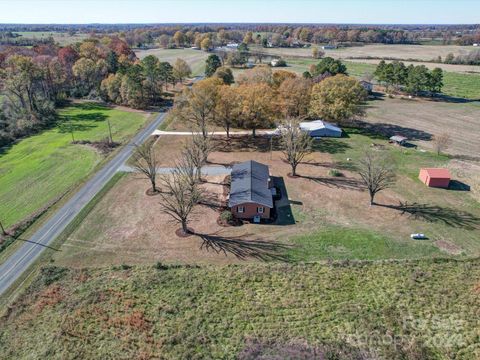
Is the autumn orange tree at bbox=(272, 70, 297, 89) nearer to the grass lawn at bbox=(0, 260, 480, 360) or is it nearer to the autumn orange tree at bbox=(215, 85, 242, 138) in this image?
the autumn orange tree at bbox=(215, 85, 242, 138)

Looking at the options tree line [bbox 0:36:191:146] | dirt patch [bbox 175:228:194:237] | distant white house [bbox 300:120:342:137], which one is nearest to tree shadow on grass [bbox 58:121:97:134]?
tree line [bbox 0:36:191:146]

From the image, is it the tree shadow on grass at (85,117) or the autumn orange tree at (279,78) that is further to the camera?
the tree shadow on grass at (85,117)

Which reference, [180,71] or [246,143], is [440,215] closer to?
[246,143]

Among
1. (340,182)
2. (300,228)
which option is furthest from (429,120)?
(300,228)

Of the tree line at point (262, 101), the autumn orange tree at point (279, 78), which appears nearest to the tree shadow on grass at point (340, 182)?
the tree line at point (262, 101)

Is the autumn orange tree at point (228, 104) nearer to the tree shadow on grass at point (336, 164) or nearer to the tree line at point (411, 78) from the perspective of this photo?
the tree shadow on grass at point (336, 164)

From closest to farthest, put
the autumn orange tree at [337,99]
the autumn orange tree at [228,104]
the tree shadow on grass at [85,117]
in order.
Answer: the autumn orange tree at [228,104] → the autumn orange tree at [337,99] → the tree shadow on grass at [85,117]

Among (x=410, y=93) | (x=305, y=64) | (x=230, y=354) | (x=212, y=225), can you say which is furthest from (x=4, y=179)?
(x=305, y=64)
